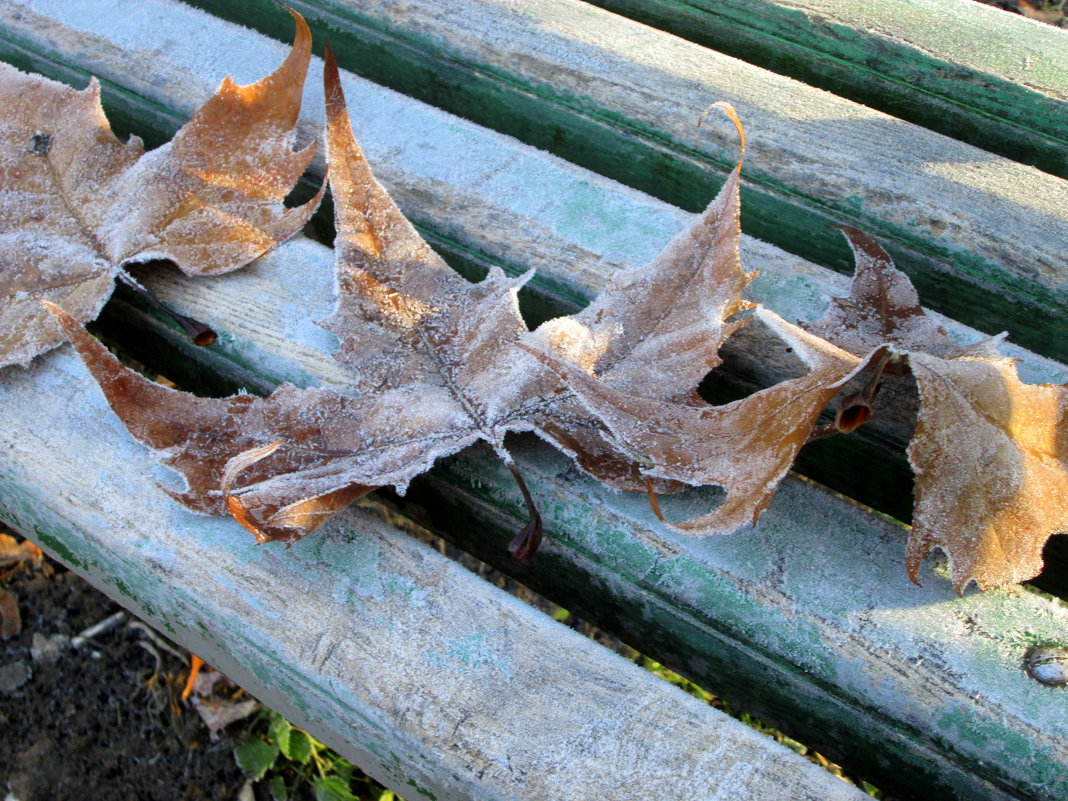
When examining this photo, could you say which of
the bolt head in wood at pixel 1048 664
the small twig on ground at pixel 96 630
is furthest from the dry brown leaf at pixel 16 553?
the bolt head in wood at pixel 1048 664

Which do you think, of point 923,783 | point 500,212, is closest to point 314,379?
point 500,212

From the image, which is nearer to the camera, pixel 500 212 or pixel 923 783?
pixel 923 783

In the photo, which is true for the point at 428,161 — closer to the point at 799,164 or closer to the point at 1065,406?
the point at 799,164

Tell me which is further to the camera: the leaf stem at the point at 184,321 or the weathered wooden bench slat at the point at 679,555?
the leaf stem at the point at 184,321

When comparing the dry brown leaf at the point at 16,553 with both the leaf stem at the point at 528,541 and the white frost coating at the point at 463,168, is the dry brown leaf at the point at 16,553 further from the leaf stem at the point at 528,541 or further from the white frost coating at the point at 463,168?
the leaf stem at the point at 528,541

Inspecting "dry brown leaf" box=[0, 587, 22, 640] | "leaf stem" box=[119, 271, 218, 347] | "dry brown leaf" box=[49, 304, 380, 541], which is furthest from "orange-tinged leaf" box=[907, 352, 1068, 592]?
"dry brown leaf" box=[0, 587, 22, 640]

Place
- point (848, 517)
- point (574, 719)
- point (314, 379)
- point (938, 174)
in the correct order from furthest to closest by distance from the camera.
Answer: point (938, 174) → point (314, 379) → point (848, 517) → point (574, 719)
